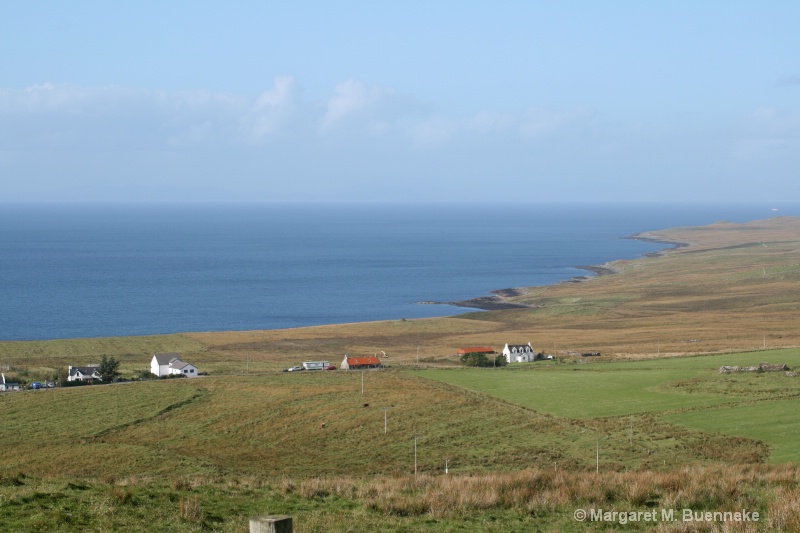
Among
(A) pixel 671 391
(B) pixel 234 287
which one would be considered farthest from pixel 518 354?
(B) pixel 234 287

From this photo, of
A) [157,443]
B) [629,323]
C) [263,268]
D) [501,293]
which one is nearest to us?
[157,443]

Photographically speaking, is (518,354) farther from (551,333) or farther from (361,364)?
(551,333)

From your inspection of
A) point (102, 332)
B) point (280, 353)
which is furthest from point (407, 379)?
point (102, 332)

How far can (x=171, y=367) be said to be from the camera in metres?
62.4

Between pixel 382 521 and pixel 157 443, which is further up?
pixel 382 521

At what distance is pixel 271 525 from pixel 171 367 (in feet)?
189

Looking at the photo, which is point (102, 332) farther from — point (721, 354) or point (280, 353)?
point (721, 354)

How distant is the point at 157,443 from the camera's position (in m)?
36.3

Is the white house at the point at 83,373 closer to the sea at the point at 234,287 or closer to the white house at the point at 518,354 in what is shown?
the white house at the point at 518,354

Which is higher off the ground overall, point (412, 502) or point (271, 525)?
point (271, 525)

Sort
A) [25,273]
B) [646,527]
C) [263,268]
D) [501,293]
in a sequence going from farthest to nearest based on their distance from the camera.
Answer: [263,268] < [25,273] < [501,293] < [646,527]

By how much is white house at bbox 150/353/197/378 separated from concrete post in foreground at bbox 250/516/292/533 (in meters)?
55.3

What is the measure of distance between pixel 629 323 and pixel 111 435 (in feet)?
219

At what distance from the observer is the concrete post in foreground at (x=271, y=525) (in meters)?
7.51
